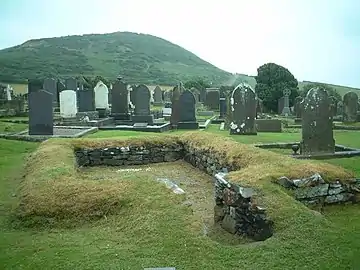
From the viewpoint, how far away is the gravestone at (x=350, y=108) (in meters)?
25.9

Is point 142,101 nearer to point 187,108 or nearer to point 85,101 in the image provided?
point 187,108

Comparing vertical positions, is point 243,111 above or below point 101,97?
below

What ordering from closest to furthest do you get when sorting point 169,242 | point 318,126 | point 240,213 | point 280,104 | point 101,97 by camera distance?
point 169,242 < point 240,213 < point 318,126 < point 101,97 < point 280,104

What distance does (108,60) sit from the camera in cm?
11075

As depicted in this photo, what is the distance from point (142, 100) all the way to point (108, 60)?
90073mm

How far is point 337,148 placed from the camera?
542 inches

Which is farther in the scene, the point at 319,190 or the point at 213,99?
the point at 213,99

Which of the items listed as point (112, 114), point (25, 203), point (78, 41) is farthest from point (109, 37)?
point (25, 203)

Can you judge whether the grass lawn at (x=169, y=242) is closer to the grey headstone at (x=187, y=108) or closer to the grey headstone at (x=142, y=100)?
the grey headstone at (x=187, y=108)

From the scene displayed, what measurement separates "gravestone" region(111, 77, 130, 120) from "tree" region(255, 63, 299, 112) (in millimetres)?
18229

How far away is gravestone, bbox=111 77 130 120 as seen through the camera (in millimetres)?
24725

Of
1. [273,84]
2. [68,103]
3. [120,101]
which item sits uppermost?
[273,84]

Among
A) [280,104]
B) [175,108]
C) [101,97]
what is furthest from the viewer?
[280,104]

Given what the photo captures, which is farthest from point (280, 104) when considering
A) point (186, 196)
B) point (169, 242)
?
point (169, 242)
